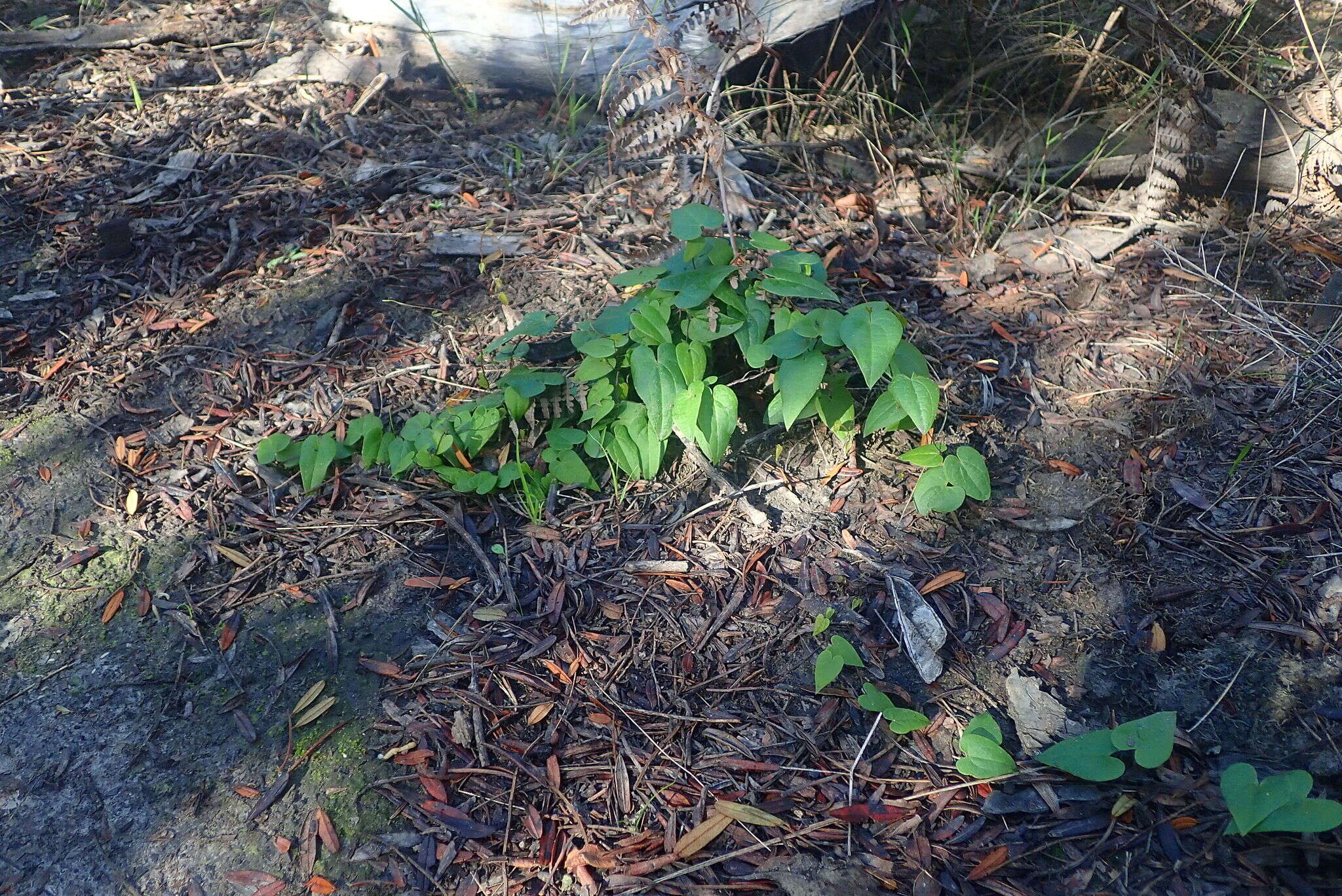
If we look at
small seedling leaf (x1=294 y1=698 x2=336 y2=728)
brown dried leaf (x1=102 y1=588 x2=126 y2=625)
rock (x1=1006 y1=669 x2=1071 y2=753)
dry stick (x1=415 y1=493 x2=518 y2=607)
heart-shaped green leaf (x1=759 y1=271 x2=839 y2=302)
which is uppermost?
heart-shaped green leaf (x1=759 y1=271 x2=839 y2=302)

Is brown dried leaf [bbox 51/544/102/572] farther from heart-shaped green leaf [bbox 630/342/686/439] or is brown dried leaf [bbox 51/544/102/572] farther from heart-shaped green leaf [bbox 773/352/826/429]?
heart-shaped green leaf [bbox 773/352/826/429]

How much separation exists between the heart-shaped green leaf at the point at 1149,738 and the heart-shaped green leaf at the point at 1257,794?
0.39 feet

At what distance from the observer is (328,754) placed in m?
1.96

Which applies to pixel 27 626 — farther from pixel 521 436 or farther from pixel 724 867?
pixel 724 867

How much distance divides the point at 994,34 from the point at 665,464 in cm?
253

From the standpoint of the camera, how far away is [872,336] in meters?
2.16

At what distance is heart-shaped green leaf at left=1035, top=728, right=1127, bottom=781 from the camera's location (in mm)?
1744

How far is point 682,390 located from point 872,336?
53 cm

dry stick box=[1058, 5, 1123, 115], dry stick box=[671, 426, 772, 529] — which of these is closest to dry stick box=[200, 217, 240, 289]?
dry stick box=[671, 426, 772, 529]

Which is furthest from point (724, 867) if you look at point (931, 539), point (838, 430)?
point (838, 430)

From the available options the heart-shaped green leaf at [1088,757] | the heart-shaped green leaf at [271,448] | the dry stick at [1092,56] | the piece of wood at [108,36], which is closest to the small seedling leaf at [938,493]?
the heart-shaped green leaf at [1088,757]

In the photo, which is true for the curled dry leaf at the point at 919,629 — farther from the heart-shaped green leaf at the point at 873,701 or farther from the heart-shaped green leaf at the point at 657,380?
the heart-shaped green leaf at the point at 657,380

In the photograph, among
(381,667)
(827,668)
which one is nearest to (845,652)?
(827,668)

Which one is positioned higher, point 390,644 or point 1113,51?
point 1113,51
